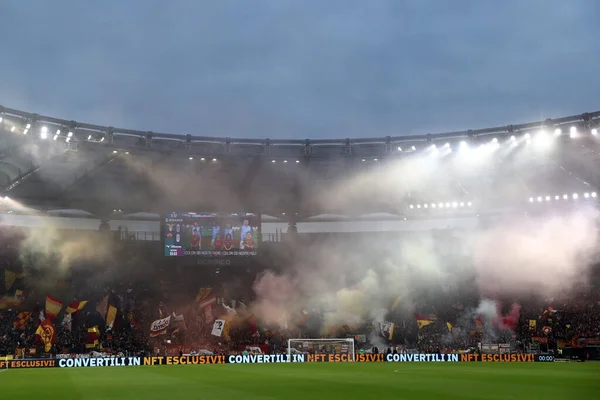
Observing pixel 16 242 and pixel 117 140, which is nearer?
pixel 117 140

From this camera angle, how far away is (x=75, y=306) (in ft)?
156

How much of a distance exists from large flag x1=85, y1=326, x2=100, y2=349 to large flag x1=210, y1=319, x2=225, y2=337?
9278 millimetres

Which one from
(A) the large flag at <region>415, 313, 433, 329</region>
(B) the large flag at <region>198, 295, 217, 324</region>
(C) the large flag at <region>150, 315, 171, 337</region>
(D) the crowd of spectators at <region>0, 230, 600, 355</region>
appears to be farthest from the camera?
(B) the large flag at <region>198, 295, 217, 324</region>

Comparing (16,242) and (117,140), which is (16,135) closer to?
(117,140)

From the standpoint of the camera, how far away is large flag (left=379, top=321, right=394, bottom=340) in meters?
48.9

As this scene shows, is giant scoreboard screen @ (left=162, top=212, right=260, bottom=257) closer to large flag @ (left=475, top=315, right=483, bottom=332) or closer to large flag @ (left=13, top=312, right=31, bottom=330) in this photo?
large flag @ (left=13, top=312, right=31, bottom=330)

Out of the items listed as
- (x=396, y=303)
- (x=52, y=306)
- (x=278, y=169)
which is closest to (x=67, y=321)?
(x=52, y=306)

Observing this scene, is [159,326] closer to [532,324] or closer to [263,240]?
[263,240]

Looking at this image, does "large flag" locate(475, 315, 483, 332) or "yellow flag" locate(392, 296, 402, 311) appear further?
"yellow flag" locate(392, 296, 402, 311)

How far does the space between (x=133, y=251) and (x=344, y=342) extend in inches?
821

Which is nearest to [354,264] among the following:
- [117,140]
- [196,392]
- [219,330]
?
[219,330]

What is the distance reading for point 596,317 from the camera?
1743 inches

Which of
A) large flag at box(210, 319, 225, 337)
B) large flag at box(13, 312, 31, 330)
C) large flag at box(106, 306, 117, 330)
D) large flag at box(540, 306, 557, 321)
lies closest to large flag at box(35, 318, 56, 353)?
large flag at box(13, 312, 31, 330)

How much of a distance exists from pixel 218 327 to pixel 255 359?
29.9ft
